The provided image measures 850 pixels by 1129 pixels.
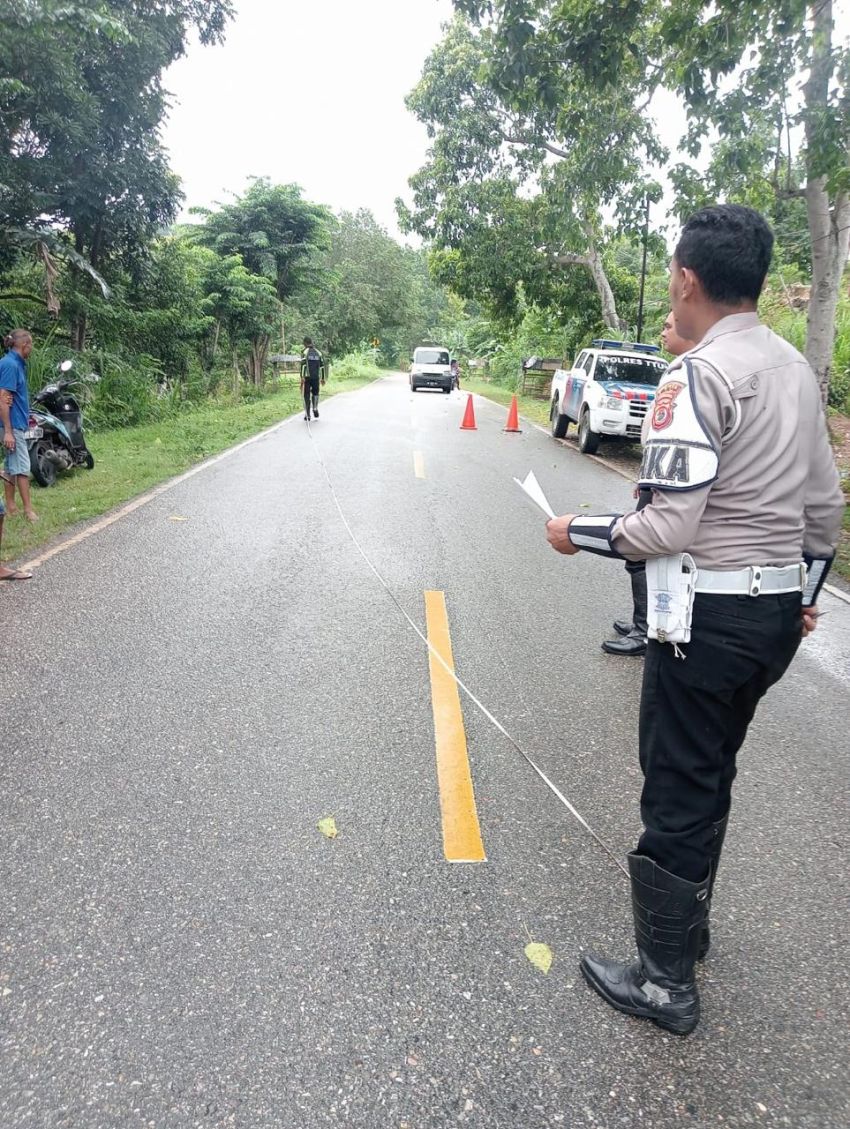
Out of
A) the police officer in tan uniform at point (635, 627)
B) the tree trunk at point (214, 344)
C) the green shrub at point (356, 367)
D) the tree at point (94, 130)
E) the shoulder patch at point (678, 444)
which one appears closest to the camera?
the shoulder patch at point (678, 444)

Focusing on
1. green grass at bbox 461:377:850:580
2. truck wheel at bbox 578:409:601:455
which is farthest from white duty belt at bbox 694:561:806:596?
truck wheel at bbox 578:409:601:455

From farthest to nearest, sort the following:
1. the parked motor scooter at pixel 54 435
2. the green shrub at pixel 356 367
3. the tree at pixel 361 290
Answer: the tree at pixel 361 290 < the green shrub at pixel 356 367 < the parked motor scooter at pixel 54 435

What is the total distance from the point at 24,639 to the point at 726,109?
9710mm

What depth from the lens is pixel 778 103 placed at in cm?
1002

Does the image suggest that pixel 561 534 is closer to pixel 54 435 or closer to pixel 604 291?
pixel 54 435

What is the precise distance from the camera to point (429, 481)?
11578 mm

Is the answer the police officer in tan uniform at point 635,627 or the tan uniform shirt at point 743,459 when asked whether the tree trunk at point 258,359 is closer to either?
the police officer in tan uniform at point 635,627

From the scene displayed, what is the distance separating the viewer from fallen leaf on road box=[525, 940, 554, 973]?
8.16 ft

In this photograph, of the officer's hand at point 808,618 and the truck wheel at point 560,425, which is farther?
the truck wheel at point 560,425

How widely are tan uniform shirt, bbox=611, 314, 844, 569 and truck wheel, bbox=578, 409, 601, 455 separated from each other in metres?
13.1

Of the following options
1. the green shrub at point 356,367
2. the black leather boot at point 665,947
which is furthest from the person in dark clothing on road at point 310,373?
the green shrub at point 356,367

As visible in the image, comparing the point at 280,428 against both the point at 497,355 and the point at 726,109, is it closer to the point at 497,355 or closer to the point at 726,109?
the point at 726,109

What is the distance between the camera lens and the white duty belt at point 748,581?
2.09m

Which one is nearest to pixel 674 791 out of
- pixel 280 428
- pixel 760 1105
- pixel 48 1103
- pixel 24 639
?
pixel 760 1105
